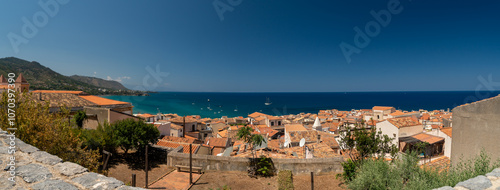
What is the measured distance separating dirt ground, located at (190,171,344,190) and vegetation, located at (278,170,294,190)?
0.28m

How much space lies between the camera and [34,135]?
4746 millimetres

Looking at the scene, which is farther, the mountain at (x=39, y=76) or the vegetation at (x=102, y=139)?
the mountain at (x=39, y=76)

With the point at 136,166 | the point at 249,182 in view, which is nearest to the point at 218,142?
the point at 136,166

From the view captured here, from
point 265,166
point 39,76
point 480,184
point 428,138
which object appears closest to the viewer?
point 480,184

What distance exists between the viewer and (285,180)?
10.5m

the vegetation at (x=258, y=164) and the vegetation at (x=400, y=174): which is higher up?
the vegetation at (x=400, y=174)

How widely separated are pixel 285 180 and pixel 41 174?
9715 mm

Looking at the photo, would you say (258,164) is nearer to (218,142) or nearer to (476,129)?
(476,129)

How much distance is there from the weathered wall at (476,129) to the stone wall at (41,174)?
9584 millimetres

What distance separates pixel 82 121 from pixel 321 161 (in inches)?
712

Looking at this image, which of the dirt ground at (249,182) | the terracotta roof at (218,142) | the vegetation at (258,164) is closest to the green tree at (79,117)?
the terracotta roof at (218,142)

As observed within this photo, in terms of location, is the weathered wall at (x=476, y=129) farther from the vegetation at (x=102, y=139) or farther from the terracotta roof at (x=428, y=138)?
the vegetation at (x=102, y=139)

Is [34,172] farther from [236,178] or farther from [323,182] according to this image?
[323,182]

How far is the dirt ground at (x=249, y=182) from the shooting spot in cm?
1026
